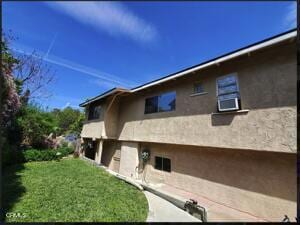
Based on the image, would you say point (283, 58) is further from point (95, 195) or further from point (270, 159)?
point (95, 195)

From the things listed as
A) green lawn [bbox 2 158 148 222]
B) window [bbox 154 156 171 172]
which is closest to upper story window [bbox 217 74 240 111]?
window [bbox 154 156 171 172]

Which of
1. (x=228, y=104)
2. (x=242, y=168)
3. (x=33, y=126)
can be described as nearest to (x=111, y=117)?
(x=33, y=126)

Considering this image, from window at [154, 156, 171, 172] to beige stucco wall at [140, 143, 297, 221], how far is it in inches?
14.4

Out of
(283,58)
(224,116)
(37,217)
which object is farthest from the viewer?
(224,116)

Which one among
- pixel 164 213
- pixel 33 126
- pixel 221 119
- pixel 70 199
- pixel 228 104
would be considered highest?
pixel 228 104

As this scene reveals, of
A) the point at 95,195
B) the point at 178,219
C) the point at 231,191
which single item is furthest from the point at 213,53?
the point at 95,195

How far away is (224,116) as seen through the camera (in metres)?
7.50

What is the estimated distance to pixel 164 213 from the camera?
663 cm

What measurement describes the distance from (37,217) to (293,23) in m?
10.0

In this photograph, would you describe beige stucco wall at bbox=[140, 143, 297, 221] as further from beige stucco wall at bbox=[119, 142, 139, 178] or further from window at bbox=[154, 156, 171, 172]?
beige stucco wall at bbox=[119, 142, 139, 178]

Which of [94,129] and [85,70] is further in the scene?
[85,70]

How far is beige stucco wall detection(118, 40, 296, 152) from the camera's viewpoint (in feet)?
19.2

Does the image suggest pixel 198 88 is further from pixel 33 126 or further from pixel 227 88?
pixel 33 126

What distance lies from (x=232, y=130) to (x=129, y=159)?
27.2 feet
